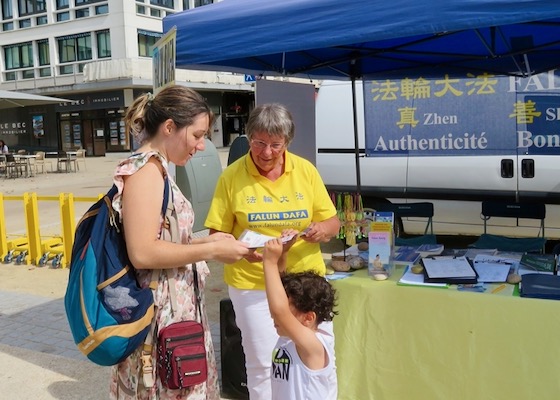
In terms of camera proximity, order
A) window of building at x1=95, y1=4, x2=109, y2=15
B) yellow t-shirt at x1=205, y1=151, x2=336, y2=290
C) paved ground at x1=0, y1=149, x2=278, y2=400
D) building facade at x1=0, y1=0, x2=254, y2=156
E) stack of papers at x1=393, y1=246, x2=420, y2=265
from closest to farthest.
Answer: yellow t-shirt at x1=205, y1=151, x2=336, y2=290 < stack of papers at x1=393, y1=246, x2=420, y2=265 < paved ground at x1=0, y1=149, x2=278, y2=400 < building facade at x1=0, y1=0, x2=254, y2=156 < window of building at x1=95, y1=4, x2=109, y2=15

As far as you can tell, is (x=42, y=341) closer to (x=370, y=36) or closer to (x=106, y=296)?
(x=106, y=296)

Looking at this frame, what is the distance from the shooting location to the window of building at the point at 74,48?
3086cm

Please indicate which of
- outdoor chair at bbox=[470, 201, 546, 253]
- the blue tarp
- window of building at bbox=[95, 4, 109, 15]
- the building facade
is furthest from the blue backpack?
window of building at bbox=[95, 4, 109, 15]

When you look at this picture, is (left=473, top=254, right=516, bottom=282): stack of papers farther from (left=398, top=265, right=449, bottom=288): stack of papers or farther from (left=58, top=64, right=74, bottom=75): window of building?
(left=58, top=64, right=74, bottom=75): window of building

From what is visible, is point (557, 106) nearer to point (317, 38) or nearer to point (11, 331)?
point (317, 38)

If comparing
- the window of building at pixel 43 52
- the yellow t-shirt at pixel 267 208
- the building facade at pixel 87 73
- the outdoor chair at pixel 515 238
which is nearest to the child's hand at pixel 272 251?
the yellow t-shirt at pixel 267 208

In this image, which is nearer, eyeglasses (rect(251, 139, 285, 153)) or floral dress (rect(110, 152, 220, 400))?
floral dress (rect(110, 152, 220, 400))

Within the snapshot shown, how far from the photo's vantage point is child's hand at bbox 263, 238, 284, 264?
6.50 feet

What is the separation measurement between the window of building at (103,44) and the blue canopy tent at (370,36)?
89.2ft

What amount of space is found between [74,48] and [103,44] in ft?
8.06

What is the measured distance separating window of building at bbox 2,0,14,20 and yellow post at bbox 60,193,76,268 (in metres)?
32.8

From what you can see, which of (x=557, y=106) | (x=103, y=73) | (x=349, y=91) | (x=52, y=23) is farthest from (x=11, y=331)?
(x=52, y=23)

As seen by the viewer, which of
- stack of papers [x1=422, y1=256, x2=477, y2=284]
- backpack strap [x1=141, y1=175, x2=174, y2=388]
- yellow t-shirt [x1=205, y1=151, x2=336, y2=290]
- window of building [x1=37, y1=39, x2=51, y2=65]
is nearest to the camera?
backpack strap [x1=141, y1=175, x2=174, y2=388]

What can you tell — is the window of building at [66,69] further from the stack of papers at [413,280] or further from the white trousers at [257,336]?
the white trousers at [257,336]
